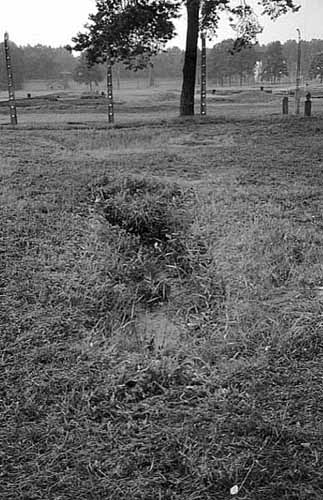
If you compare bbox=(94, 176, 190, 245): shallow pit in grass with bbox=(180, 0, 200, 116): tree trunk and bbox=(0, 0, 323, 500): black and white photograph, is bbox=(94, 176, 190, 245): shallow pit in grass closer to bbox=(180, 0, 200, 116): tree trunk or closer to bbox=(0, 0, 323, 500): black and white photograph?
bbox=(0, 0, 323, 500): black and white photograph

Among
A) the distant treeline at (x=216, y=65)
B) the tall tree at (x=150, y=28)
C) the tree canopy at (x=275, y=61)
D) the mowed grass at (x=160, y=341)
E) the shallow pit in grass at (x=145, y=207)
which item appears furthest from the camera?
the tree canopy at (x=275, y=61)

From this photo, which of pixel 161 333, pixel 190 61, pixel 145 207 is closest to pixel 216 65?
pixel 190 61

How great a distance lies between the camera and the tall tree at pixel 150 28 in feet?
50.9

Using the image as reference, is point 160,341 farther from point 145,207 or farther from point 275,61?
point 275,61

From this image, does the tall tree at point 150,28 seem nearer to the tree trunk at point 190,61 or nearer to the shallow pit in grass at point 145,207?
the tree trunk at point 190,61

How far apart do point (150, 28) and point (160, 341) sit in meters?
14.8

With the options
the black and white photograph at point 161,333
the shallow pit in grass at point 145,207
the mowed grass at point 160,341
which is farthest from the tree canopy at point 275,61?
the shallow pit in grass at point 145,207

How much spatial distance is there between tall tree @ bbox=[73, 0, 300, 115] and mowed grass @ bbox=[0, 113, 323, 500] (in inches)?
417

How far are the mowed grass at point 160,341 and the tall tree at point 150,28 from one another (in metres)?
10.6

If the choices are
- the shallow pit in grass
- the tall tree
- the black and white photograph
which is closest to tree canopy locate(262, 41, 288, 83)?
the tall tree

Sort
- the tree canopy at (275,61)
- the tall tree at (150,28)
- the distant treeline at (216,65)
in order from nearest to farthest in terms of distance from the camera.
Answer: the tall tree at (150,28), the distant treeline at (216,65), the tree canopy at (275,61)

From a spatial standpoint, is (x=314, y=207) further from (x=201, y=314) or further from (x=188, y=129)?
(x=188, y=129)

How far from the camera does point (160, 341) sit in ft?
9.80

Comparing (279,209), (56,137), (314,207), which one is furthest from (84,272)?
(56,137)
